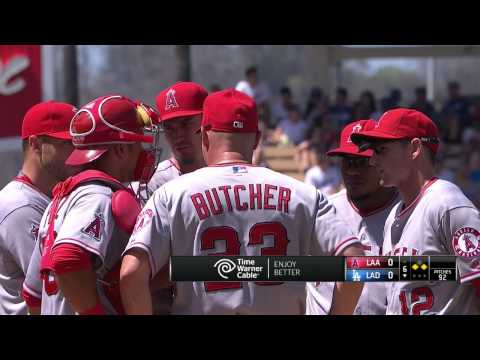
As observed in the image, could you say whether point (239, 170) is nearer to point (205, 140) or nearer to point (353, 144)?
point (205, 140)

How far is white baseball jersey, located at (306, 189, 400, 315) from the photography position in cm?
451

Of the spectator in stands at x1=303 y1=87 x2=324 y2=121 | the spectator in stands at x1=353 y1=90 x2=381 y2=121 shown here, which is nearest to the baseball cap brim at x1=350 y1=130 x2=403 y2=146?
the spectator in stands at x1=353 y1=90 x2=381 y2=121

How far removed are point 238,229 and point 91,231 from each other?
56 centimetres

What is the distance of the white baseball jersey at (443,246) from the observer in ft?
12.3

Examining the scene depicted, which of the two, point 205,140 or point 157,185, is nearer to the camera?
point 205,140

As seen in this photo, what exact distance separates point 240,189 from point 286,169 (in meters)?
11.8

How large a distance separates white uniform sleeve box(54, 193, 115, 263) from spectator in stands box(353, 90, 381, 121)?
12.7 m

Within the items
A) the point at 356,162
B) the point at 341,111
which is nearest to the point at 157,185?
the point at 356,162

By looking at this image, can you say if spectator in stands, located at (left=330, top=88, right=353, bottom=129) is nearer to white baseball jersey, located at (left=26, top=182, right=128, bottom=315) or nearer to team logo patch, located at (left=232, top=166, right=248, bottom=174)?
team logo patch, located at (left=232, top=166, right=248, bottom=174)

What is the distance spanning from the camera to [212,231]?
3.53 m

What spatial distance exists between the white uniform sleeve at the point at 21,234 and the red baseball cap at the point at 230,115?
1.09 metres

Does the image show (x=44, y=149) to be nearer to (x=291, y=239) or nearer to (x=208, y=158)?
(x=208, y=158)

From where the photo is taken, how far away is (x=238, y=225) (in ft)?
11.6
